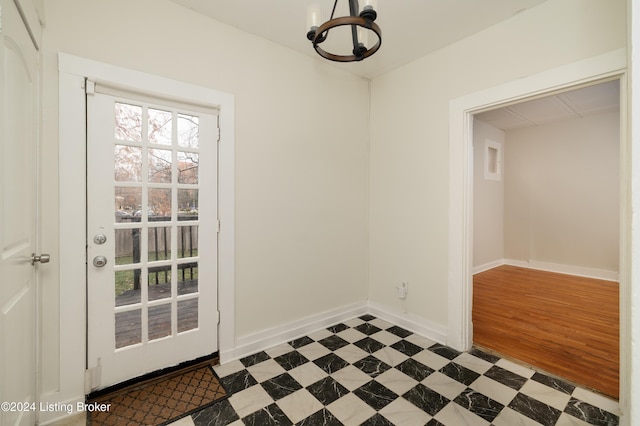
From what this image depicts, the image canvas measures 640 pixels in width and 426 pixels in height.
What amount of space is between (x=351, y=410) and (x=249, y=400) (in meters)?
0.66

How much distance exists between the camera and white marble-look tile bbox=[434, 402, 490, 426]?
173 cm

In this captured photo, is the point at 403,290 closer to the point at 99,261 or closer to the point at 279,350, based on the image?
the point at 279,350

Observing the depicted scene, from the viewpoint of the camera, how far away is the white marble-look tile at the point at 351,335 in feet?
9.05

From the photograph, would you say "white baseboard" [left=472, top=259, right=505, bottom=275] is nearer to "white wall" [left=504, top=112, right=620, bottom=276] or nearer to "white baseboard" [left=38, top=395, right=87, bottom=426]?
"white wall" [left=504, top=112, right=620, bottom=276]

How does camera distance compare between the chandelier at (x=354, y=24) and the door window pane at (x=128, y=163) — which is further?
the door window pane at (x=128, y=163)

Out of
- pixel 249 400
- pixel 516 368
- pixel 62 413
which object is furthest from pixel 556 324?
pixel 62 413

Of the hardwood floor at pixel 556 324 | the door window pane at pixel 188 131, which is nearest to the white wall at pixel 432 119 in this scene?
the hardwood floor at pixel 556 324

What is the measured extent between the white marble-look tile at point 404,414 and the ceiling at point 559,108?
3257mm

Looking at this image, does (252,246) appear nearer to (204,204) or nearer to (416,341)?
(204,204)

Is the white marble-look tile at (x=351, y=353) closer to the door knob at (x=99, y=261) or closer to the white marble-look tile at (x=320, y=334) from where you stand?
the white marble-look tile at (x=320, y=334)

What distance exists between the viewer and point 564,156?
5.21m

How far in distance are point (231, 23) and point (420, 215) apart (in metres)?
2.37

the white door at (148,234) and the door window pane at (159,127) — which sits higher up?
the door window pane at (159,127)

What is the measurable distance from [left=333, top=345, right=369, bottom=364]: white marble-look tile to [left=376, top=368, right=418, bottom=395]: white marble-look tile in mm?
276
